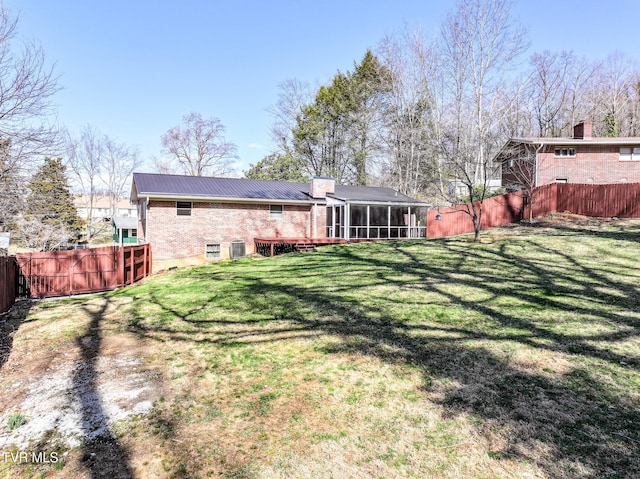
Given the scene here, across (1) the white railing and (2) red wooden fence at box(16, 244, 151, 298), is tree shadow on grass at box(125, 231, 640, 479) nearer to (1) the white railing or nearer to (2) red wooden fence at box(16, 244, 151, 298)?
(2) red wooden fence at box(16, 244, 151, 298)

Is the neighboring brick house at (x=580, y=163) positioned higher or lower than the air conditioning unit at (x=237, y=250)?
higher

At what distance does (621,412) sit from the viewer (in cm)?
335

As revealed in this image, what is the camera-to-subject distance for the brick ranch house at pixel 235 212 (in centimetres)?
1859

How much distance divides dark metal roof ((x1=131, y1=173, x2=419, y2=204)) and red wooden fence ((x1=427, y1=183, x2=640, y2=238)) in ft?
8.04

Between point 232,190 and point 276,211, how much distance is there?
276 cm

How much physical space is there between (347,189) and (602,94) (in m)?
31.9

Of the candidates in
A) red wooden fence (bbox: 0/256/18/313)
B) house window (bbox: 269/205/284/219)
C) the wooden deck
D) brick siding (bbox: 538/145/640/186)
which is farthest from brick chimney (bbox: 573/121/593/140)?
red wooden fence (bbox: 0/256/18/313)

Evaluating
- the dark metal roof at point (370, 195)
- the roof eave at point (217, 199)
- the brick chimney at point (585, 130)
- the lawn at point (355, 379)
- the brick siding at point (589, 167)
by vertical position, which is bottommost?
the lawn at point (355, 379)

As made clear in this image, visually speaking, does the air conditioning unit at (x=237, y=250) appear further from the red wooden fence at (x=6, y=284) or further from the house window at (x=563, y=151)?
the house window at (x=563, y=151)

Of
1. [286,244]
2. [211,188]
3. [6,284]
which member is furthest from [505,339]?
[211,188]

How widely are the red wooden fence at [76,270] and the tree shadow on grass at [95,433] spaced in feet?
32.8

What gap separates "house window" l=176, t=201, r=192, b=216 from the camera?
18.9 meters

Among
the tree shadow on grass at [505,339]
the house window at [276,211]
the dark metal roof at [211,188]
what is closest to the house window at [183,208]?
the dark metal roof at [211,188]

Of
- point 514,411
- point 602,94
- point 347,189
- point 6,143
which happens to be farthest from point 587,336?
point 602,94
